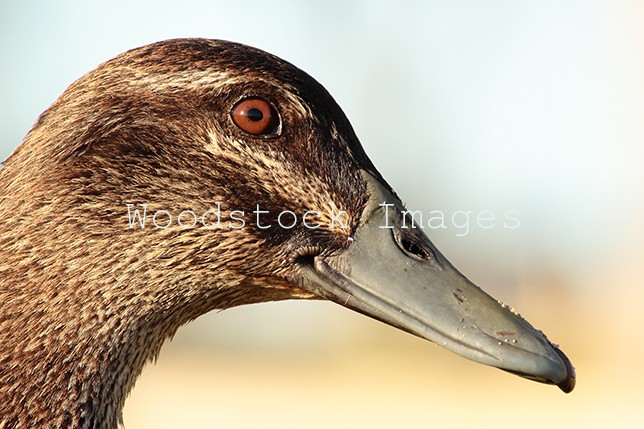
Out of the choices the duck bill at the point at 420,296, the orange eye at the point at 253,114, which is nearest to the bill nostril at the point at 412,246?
the duck bill at the point at 420,296

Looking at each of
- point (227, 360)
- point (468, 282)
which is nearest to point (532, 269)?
point (227, 360)

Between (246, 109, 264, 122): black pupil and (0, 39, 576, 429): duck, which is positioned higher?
(246, 109, 264, 122): black pupil

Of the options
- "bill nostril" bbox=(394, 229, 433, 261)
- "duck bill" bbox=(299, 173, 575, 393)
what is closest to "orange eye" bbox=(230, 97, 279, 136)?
"duck bill" bbox=(299, 173, 575, 393)

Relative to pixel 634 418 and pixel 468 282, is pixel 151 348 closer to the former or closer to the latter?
pixel 468 282

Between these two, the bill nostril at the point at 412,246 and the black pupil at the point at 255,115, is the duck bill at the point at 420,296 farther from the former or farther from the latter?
the black pupil at the point at 255,115

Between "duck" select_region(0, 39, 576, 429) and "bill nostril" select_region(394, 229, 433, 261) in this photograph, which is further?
"bill nostril" select_region(394, 229, 433, 261)

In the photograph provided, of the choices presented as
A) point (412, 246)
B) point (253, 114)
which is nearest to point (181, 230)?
point (253, 114)

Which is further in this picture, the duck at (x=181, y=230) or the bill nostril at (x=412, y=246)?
the bill nostril at (x=412, y=246)

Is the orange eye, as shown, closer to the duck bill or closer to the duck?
the duck
